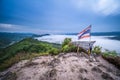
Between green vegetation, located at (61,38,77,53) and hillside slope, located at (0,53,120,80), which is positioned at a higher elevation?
green vegetation, located at (61,38,77,53)

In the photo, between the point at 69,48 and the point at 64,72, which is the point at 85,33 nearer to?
the point at 69,48

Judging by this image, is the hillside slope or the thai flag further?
the thai flag

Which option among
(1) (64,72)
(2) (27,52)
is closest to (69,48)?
(1) (64,72)

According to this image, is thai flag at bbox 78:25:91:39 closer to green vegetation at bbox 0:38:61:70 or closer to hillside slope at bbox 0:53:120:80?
hillside slope at bbox 0:53:120:80

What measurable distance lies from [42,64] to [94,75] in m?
3.59

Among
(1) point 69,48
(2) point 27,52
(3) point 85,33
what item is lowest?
(2) point 27,52

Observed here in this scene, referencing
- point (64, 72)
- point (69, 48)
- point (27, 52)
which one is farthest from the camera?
point (27, 52)

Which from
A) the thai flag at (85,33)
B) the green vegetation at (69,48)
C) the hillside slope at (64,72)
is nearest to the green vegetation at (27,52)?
the green vegetation at (69,48)

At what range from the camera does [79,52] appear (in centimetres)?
1012

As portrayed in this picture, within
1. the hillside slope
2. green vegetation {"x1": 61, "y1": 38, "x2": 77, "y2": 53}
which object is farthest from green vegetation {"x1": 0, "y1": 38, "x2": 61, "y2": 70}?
the hillside slope

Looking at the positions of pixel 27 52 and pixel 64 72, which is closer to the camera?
pixel 64 72

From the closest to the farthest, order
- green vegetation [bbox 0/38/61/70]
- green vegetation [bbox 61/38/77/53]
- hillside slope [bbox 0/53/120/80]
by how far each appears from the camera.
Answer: hillside slope [bbox 0/53/120/80] < green vegetation [bbox 0/38/61/70] < green vegetation [bbox 61/38/77/53]

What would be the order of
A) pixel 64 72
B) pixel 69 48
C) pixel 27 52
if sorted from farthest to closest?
1. pixel 27 52
2. pixel 69 48
3. pixel 64 72

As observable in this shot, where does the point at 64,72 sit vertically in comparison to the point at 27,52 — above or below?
above
